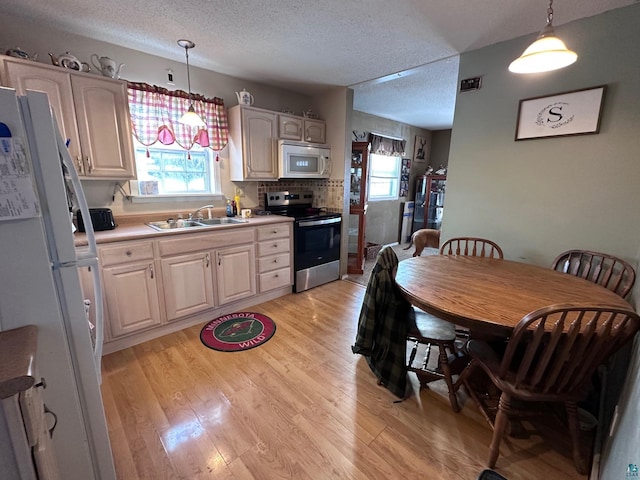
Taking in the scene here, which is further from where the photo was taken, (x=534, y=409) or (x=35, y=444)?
(x=534, y=409)

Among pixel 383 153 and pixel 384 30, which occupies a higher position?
pixel 384 30

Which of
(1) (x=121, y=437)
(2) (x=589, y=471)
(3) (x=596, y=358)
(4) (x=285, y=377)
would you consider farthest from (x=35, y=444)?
(2) (x=589, y=471)

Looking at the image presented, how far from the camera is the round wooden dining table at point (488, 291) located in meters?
1.32

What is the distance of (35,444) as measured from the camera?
704 mm

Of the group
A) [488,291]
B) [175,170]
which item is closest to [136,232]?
[175,170]

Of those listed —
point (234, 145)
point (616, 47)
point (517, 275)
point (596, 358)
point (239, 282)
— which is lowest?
point (239, 282)

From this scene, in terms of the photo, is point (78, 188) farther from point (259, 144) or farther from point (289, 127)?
point (289, 127)

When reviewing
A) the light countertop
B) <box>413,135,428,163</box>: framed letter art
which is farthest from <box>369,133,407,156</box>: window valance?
the light countertop

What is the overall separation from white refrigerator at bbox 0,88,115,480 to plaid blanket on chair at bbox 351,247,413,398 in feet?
4.41

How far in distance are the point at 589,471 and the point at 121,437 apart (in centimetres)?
231

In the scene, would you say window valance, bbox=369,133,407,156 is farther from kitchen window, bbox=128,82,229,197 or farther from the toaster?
the toaster

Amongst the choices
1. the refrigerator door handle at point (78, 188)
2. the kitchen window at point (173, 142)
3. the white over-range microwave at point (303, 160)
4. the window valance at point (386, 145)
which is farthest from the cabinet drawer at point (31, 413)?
the window valance at point (386, 145)

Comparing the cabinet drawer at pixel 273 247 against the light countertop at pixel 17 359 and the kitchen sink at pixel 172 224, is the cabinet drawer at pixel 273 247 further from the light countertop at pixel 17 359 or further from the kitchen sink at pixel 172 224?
the light countertop at pixel 17 359

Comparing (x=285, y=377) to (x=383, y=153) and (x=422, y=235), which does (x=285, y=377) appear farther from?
(x=383, y=153)
